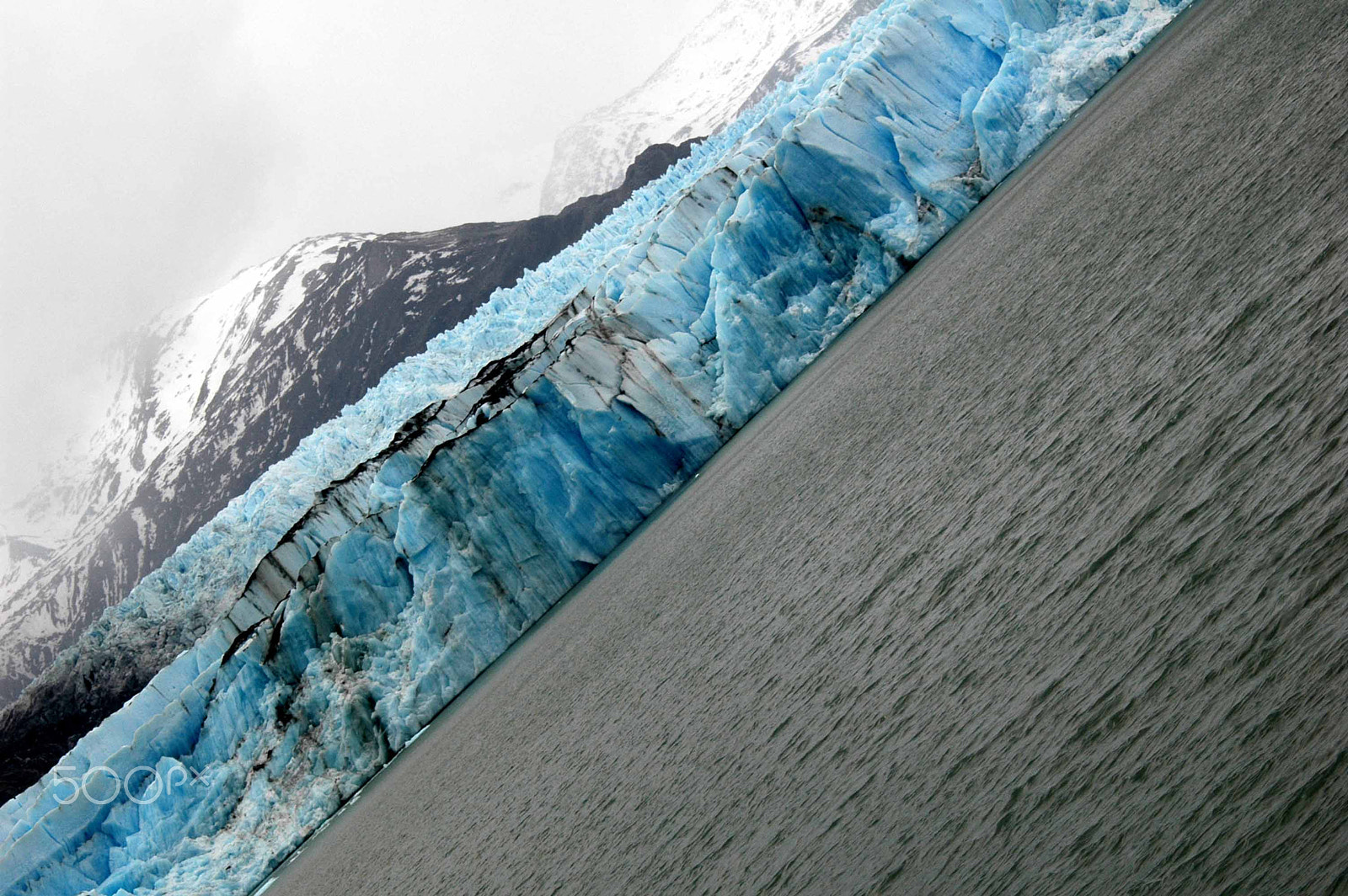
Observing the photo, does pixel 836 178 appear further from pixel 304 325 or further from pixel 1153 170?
pixel 304 325

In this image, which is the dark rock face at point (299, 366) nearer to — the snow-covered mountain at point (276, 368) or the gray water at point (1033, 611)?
the snow-covered mountain at point (276, 368)

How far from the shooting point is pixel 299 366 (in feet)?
335

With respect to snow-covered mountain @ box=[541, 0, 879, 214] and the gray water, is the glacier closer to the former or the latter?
the gray water

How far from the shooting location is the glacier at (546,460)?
2075cm


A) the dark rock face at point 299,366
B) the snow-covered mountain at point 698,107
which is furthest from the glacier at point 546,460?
the snow-covered mountain at point 698,107

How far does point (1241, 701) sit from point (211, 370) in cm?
14532

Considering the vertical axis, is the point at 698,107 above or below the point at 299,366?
above

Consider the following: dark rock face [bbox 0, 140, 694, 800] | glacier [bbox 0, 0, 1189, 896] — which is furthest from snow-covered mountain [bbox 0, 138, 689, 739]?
glacier [bbox 0, 0, 1189, 896]

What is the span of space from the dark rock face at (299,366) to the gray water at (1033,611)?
55549 mm

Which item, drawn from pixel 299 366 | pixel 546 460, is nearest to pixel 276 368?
pixel 299 366

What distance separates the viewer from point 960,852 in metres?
5.52

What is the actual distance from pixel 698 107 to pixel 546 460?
568 feet

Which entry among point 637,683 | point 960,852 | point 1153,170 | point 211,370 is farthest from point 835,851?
point 211,370

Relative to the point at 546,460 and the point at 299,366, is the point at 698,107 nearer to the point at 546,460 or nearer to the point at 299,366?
the point at 299,366
